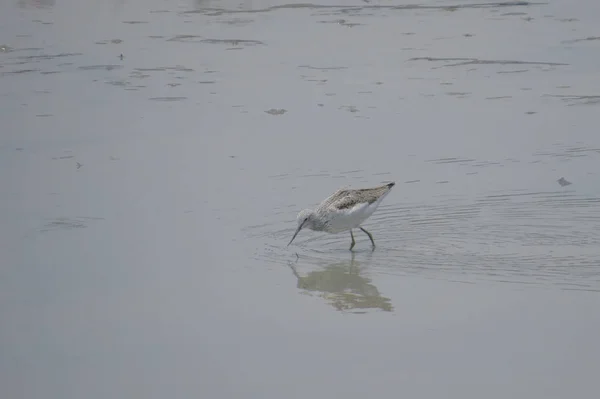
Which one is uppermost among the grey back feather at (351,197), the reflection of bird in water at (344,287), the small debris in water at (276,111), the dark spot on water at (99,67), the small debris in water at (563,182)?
the grey back feather at (351,197)

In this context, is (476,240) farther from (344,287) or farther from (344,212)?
(344,287)

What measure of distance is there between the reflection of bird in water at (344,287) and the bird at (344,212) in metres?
0.55

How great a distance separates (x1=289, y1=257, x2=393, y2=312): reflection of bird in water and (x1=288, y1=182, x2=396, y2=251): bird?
1.82 feet

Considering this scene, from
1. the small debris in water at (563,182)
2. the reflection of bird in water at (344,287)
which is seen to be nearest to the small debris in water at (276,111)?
the small debris in water at (563,182)

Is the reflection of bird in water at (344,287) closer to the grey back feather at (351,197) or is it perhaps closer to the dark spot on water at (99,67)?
the grey back feather at (351,197)

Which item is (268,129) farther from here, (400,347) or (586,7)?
(586,7)

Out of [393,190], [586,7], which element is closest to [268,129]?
[393,190]

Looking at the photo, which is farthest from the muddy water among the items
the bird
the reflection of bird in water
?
the bird

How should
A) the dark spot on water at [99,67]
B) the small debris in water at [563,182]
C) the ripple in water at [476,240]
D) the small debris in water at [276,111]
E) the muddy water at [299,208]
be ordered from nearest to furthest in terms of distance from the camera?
1. the muddy water at [299,208]
2. the ripple in water at [476,240]
3. the small debris in water at [563,182]
4. the small debris in water at [276,111]
5. the dark spot on water at [99,67]

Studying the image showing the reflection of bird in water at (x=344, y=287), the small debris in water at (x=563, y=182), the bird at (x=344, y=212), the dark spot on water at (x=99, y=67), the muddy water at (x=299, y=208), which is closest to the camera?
the muddy water at (x=299, y=208)

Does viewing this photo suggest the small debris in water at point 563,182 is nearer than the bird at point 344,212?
No

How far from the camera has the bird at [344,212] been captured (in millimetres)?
9797

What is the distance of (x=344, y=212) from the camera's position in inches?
386

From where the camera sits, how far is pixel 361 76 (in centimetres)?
1538
